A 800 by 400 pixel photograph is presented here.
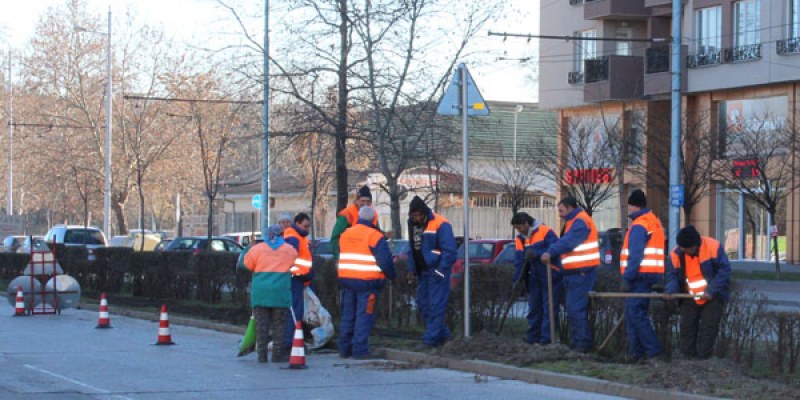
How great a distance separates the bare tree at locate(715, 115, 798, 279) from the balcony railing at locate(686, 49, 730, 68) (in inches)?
107

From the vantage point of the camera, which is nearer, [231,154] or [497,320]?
[497,320]

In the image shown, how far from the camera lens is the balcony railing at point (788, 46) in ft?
122

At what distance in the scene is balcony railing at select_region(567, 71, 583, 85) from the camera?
45.1 metres

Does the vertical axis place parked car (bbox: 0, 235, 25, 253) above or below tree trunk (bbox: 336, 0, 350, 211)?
below

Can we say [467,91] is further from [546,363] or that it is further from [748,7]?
[748,7]

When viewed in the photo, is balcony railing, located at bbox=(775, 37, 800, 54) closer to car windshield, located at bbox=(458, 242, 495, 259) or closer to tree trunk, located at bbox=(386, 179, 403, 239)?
car windshield, located at bbox=(458, 242, 495, 259)

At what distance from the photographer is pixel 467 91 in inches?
584

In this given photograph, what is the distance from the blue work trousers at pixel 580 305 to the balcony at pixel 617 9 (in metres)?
31.3

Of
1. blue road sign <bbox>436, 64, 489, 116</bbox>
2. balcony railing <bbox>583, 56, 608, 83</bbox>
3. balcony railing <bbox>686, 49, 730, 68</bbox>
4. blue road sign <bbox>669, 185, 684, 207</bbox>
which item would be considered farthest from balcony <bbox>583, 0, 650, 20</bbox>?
blue road sign <bbox>436, 64, 489, 116</bbox>

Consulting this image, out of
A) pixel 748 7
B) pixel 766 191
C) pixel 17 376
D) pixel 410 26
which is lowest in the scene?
pixel 17 376

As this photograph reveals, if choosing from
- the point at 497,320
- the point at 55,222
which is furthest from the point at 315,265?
the point at 55,222

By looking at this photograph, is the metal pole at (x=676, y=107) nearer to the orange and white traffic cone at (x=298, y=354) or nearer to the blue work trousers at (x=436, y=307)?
the blue work trousers at (x=436, y=307)

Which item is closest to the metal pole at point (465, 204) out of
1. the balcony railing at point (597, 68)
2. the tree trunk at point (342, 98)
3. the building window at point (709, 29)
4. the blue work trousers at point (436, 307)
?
the blue work trousers at point (436, 307)

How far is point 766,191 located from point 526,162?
13.3 m
